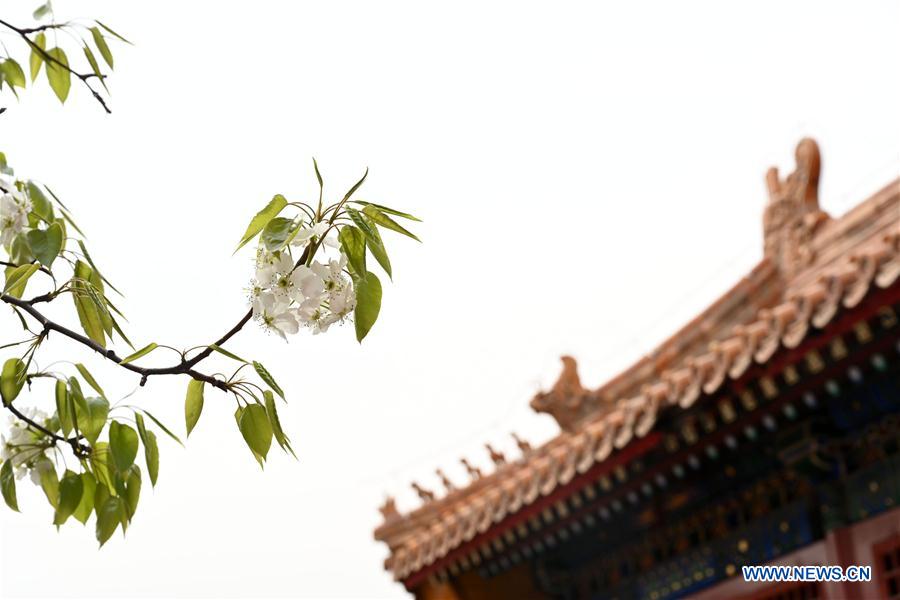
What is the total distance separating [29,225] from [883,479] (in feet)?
13.6

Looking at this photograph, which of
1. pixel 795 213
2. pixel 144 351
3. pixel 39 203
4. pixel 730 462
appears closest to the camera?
pixel 144 351

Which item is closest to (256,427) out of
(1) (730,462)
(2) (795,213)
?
(1) (730,462)

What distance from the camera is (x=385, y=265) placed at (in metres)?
1.63

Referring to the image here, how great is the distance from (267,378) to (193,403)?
12 cm

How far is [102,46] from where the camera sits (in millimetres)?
1931

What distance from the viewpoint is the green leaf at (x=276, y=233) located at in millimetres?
1657

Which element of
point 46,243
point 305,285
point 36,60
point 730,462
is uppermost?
point 36,60

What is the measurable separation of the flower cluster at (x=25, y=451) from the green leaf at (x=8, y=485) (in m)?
0.02

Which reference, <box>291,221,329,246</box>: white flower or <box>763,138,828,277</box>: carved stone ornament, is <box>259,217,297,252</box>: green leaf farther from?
<box>763,138,828,277</box>: carved stone ornament

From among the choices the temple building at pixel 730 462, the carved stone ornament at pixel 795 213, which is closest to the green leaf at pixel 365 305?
the temple building at pixel 730 462

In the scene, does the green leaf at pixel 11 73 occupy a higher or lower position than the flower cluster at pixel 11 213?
higher

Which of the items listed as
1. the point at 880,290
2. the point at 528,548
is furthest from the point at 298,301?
the point at 528,548

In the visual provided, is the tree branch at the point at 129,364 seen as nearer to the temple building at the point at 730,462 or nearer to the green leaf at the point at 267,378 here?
the green leaf at the point at 267,378

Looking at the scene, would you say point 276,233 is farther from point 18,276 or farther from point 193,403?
point 18,276
